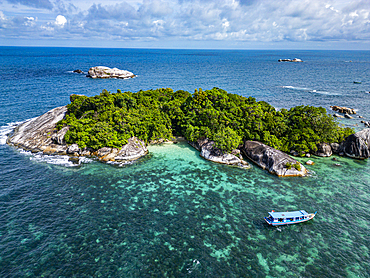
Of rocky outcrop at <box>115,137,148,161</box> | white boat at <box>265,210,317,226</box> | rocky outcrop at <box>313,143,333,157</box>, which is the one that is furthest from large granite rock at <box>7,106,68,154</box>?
rocky outcrop at <box>313,143,333,157</box>

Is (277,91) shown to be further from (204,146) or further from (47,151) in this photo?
(47,151)

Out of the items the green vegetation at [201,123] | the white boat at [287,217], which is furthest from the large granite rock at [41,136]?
the white boat at [287,217]

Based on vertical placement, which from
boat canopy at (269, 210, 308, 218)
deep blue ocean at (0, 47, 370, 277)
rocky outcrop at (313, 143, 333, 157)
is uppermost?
rocky outcrop at (313, 143, 333, 157)

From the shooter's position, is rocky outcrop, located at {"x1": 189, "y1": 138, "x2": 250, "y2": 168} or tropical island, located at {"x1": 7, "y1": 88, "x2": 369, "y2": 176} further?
tropical island, located at {"x1": 7, "y1": 88, "x2": 369, "y2": 176}

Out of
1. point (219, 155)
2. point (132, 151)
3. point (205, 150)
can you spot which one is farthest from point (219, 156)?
point (132, 151)

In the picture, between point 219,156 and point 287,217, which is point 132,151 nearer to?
point 219,156

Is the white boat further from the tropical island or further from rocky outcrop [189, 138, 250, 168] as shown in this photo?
rocky outcrop [189, 138, 250, 168]

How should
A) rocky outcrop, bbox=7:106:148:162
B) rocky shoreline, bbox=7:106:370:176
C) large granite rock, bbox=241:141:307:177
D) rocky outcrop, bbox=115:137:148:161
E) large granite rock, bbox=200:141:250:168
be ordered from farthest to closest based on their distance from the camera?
rocky outcrop, bbox=7:106:148:162, rocky outcrop, bbox=115:137:148:161, large granite rock, bbox=200:141:250:168, rocky shoreline, bbox=7:106:370:176, large granite rock, bbox=241:141:307:177

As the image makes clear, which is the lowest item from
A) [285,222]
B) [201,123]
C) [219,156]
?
[285,222]
